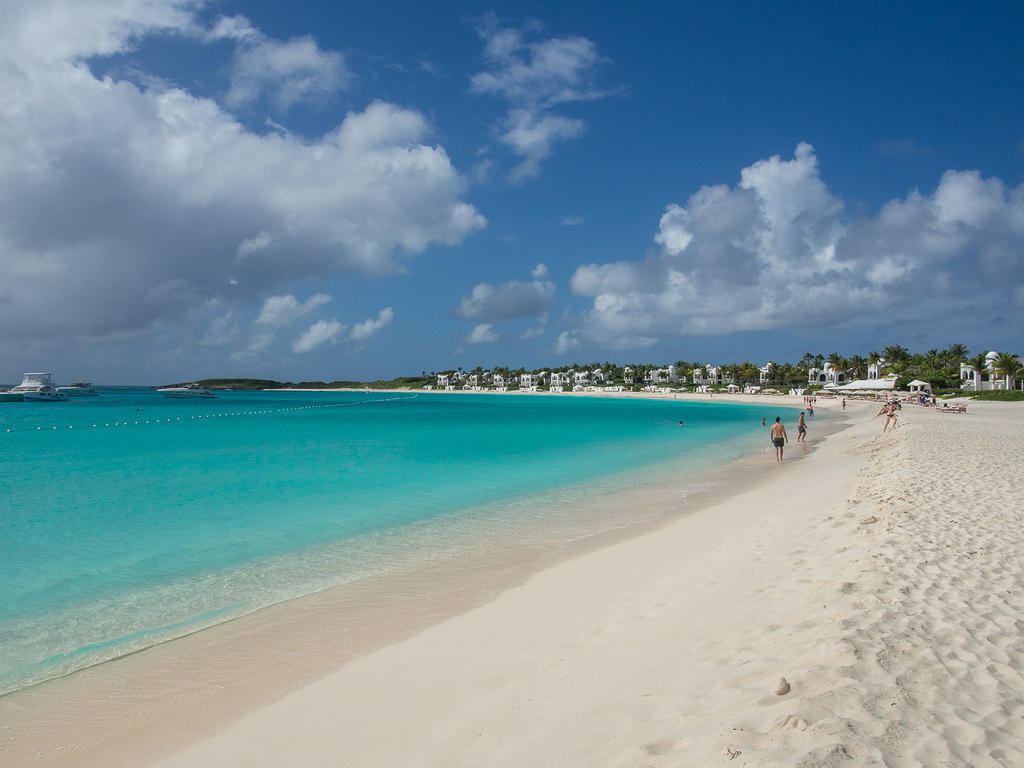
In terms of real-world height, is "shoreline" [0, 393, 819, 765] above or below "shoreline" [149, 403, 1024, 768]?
below

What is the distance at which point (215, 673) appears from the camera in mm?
6320

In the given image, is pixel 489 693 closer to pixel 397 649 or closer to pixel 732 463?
pixel 397 649

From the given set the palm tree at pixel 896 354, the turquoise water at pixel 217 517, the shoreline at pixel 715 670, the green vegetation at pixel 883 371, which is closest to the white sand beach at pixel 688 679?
the shoreline at pixel 715 670

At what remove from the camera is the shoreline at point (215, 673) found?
517 cm

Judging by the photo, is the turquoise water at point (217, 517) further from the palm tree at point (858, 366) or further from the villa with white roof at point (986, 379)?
the palm tree at point (858, 366)

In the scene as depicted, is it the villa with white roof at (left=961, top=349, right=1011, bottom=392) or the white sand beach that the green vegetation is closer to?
the villa with white roof at (left=961, top=349, right=1011, bottom=392)

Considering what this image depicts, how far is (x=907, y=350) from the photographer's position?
368 ft

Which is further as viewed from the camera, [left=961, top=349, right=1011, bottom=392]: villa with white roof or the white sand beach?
[left=961, top=349, right=1011, bottom=392]: villa with white roof

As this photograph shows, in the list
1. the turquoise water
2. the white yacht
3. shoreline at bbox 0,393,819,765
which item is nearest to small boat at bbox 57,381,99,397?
the white yacht

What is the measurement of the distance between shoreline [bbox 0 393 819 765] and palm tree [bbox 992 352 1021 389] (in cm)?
8360

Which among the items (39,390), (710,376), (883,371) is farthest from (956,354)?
(39,390)

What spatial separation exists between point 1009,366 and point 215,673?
293 ft

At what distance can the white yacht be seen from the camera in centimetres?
11225

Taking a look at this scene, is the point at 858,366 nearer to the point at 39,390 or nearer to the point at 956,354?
the point at 956,354
